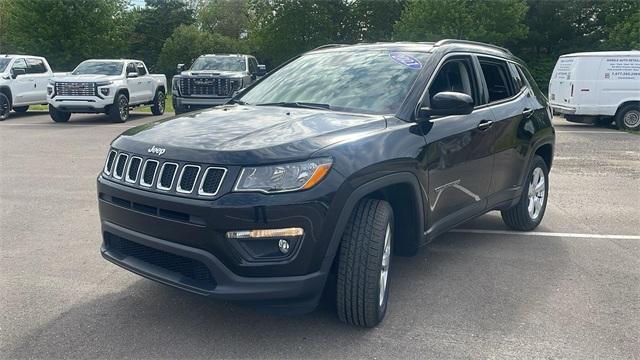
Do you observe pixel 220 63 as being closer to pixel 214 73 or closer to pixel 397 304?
pixel 214 73

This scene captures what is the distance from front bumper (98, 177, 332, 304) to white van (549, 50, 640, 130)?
14.8 metres

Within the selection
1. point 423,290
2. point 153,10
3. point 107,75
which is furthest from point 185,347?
point 153,10

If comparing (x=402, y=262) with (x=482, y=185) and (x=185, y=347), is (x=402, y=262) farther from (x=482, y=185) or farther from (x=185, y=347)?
(x=185, y=347)

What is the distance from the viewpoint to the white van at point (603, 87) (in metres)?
15.6

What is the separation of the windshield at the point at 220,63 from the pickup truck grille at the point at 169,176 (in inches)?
572

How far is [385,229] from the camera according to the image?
3.49m

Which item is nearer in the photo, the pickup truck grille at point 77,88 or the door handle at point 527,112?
the door handle at point 527,112

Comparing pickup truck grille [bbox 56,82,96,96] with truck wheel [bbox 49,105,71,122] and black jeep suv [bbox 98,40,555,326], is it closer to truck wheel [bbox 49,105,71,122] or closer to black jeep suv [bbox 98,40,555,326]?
truck wheel [bbox 49,105,71,122]

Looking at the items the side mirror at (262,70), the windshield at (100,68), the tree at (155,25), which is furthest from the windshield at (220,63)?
the tree at (155,25)

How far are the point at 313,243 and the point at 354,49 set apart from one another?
2.30 meters

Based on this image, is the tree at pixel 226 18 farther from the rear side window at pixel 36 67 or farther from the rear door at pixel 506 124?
the rear door at pixel 506 124

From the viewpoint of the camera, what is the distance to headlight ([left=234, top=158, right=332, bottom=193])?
3084mm

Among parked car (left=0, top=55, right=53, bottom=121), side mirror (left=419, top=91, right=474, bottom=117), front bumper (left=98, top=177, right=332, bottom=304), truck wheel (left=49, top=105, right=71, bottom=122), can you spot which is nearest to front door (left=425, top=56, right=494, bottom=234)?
side mirror (left=419, top=91, right=474, bottom=117)

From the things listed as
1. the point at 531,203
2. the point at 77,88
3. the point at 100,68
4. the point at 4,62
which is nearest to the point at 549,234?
the point at 531,203
